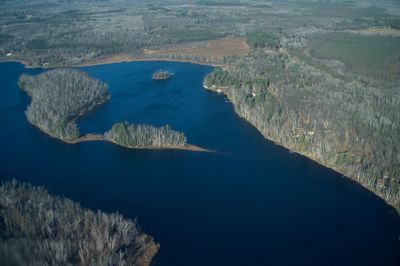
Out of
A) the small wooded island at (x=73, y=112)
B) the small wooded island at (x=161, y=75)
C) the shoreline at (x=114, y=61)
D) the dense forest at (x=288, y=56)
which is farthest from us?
the shoreline at (x=114, y=61)

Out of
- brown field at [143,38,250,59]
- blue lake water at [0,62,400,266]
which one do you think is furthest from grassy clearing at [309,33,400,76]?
blue lake water at [0,62,400,266]

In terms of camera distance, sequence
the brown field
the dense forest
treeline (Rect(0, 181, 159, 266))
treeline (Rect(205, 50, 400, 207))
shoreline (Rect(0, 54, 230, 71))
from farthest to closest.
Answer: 1. the brown field
2. shoreline (Rect(0, 54, 230, 71))
3. the dense forest
4. treeline (Rect(205, 50, 400, 207))
5. treeline (Rect(0, 181, 159, 266))

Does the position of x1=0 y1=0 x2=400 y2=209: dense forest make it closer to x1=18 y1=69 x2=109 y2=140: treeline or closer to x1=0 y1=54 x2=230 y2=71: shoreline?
x1=0 y1=54 x2=230 y2=71: shoreline

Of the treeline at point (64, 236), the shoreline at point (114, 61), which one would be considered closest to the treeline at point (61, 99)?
the shoreline at point (114, 61)

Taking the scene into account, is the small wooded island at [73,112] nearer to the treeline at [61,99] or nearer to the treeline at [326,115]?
the treeline at [61,99]

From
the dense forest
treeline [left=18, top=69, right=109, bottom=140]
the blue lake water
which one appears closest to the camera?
the blue lake water

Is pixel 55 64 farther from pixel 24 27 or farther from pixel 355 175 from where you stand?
pixel 355 175

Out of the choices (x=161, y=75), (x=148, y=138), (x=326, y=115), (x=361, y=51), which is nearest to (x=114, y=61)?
(x=161, y=75)

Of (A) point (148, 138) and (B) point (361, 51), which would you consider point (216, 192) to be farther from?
(B) point (361, 51)
